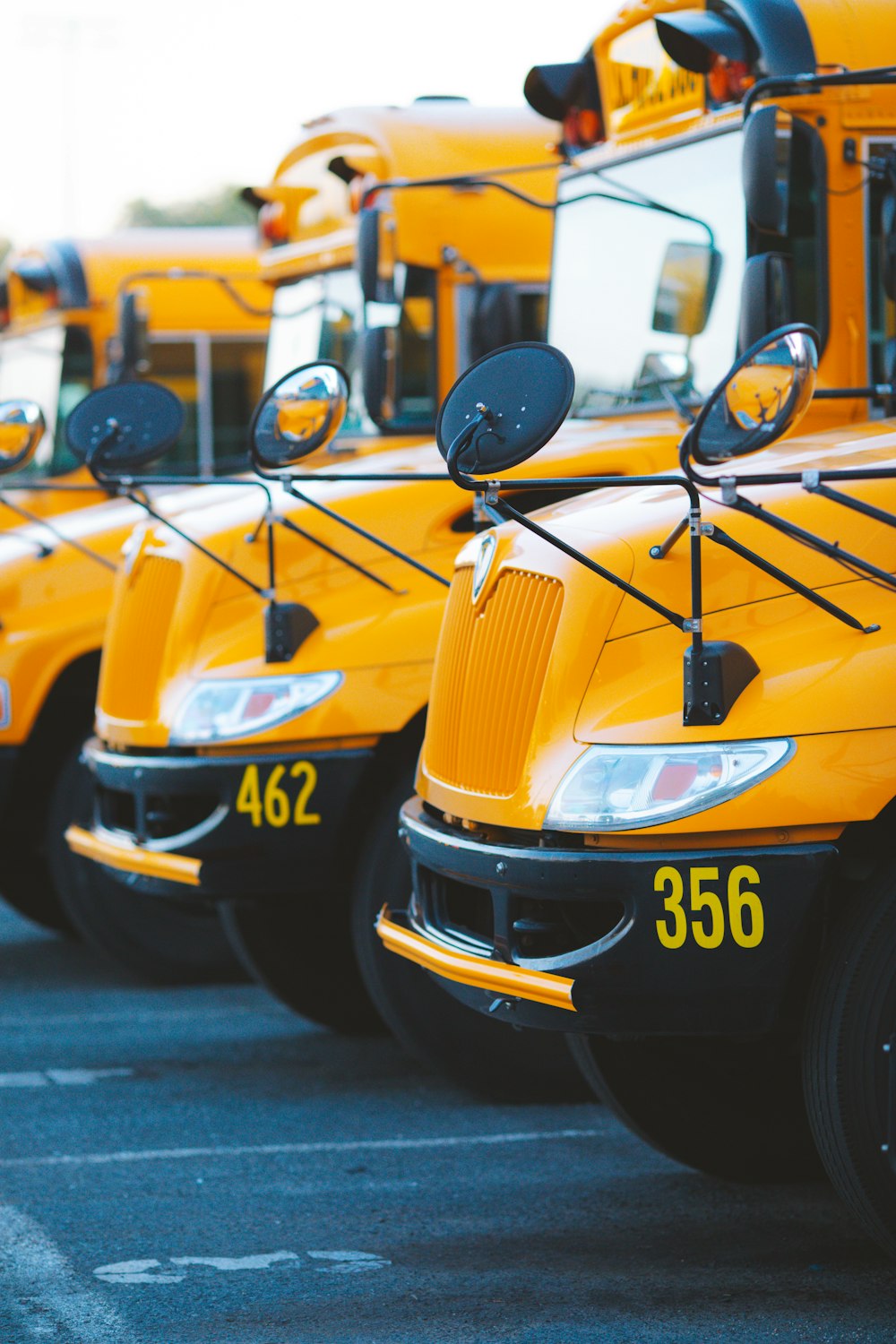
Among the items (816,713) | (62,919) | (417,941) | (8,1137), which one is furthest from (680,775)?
(62,919)

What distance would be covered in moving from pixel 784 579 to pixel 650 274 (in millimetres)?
2329

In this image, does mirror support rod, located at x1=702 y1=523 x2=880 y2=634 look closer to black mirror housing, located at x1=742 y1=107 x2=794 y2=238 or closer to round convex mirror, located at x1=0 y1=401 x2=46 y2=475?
black mirror housing, located at x1=742 y1=107 x2=794 y2=238

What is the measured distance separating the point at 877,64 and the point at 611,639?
7.44 feet

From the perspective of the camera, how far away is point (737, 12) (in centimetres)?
533

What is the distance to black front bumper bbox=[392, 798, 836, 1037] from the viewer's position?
353 centimetres

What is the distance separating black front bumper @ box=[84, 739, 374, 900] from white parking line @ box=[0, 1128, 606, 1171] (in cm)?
68

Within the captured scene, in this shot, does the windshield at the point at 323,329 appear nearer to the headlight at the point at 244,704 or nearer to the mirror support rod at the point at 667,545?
the headlight at the point at 244,704

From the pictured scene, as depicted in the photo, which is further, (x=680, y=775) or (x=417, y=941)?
(x=417, y=941)

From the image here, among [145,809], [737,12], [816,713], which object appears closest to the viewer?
[816,713]

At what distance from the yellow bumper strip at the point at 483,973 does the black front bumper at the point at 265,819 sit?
98 centimetres

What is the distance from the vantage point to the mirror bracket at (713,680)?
3.60 m

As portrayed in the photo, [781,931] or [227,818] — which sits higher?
[781,931]

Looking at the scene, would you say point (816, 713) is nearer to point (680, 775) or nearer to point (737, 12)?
point (680, 775)

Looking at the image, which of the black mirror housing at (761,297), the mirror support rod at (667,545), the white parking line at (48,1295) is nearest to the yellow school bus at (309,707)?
the black mirror housing at (761,297)
